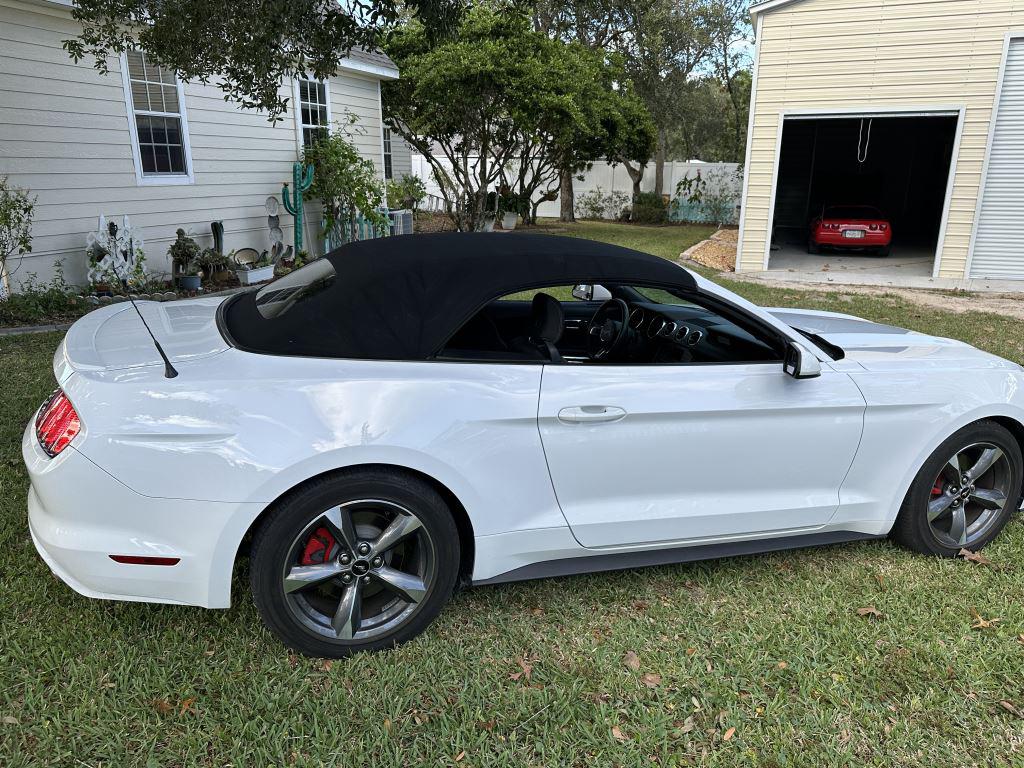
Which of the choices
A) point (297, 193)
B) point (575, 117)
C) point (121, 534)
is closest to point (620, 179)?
point (575, 117)

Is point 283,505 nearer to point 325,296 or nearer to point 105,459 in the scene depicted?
point 105,459

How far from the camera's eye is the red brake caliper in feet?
8.64

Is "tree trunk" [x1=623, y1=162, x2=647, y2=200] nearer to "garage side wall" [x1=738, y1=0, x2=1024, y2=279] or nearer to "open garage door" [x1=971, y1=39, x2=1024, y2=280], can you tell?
"garage side wall" [x1=738, y1=0, x2=1024, y2=279]

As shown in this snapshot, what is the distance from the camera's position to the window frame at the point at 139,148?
9.02 metres

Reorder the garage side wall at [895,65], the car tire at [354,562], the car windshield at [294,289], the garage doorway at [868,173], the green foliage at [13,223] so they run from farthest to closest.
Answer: the garage doorway at [868,173] → the garage side wall at [895,65] → the green foliage at [13,223] → the car windshield at [294,289] → the car tire at [354,562]

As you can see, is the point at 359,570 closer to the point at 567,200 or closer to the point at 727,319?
the point at 727,319

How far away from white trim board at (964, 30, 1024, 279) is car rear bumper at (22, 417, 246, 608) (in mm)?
13689

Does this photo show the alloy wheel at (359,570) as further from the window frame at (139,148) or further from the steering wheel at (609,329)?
the window frame at (139,148)

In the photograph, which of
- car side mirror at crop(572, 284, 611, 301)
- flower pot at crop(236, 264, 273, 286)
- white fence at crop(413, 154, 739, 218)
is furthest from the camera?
white fence at crop(413, 154, 739, 218)

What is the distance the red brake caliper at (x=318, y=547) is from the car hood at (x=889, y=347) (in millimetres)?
2306

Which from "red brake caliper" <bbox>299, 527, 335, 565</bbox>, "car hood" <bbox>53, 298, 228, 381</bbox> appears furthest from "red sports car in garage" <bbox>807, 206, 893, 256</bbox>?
"red brake caliper" <bbox>299, 527, 335, 565</bbox>

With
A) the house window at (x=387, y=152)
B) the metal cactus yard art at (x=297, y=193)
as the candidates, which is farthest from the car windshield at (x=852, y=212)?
the metal cactus yard art at (x=297, y=193)

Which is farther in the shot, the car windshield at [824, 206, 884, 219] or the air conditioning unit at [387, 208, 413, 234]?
the car windshield at [824, 206, 884, 219]

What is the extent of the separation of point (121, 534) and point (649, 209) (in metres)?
26.2
